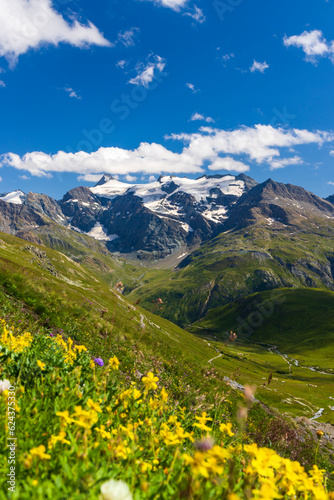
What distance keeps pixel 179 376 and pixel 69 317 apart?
7.32 m

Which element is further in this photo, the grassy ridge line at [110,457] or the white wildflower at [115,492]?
the grassy ridge line at [110,457]

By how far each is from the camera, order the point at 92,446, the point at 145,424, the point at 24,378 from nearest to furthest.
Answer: the point at 92,446 < the point at 145,424 < the point at 24,378

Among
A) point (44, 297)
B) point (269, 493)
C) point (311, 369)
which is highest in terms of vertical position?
point (269, 493)

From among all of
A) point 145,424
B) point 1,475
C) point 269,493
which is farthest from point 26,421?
point 269,493

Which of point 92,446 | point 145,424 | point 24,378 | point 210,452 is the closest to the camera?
point 210,452

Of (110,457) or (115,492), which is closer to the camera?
(115,492)

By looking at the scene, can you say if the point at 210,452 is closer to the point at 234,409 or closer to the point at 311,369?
the point at 234,409

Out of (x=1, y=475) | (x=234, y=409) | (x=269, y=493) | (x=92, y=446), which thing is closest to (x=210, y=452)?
(x=269, y=493)

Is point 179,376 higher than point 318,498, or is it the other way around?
point 318,498

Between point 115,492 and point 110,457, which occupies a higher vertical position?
point 115,492

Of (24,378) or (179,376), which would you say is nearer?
(24,378)

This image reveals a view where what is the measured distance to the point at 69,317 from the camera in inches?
629

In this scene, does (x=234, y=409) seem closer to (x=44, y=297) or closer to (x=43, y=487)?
(x=44, y=297)

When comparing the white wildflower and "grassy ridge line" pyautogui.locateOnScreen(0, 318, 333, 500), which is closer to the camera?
the white wildflower
